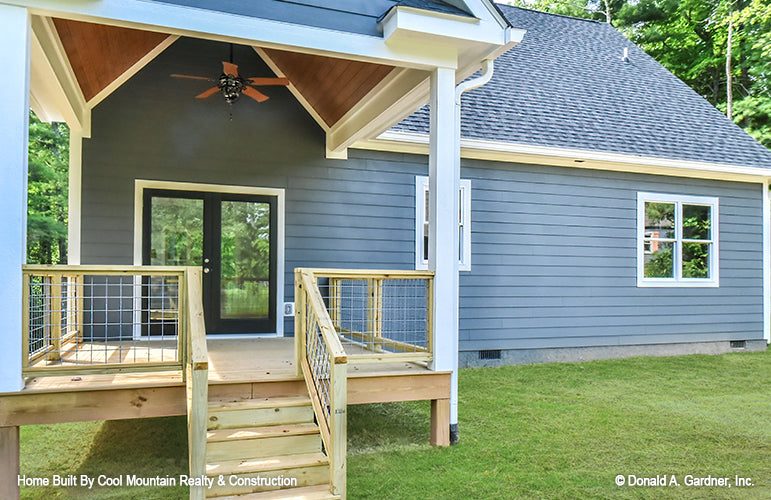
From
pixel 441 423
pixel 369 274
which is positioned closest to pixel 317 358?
pixel 369 274

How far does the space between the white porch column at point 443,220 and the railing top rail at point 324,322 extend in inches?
40.3

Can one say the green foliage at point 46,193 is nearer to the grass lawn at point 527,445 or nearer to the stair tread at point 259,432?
the grass lawn at point 527,445

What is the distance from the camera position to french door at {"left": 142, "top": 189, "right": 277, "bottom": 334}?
632cm

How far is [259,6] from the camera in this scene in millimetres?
3863

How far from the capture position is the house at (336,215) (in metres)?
3.46

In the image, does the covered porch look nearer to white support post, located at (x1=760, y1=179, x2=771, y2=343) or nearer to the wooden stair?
the wooden stair

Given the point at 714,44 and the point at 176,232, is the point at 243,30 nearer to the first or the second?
the point at 176,232

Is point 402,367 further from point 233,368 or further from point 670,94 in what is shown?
point 670,94

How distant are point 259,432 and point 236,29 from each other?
275 cm

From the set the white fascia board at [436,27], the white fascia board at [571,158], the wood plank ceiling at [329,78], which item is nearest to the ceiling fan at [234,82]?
the wood plank ceiling at [329,78]

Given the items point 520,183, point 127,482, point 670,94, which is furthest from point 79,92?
point 670,94

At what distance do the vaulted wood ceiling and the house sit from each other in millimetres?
44

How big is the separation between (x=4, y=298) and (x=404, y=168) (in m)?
5.05

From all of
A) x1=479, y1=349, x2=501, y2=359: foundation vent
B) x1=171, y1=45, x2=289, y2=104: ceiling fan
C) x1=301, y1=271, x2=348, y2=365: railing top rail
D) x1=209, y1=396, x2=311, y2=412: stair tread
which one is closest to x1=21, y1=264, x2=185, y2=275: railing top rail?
x1=301, y1=271, x2=348, y2=365: railing top rail
